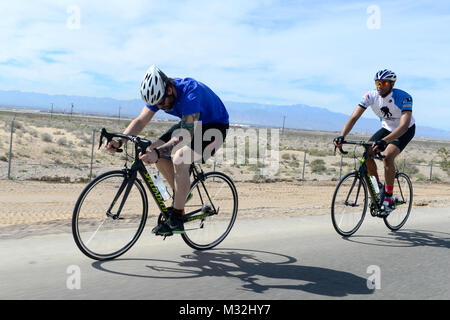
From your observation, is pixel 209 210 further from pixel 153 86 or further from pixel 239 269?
pixel 153 86

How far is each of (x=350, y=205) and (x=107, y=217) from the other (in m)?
3.69

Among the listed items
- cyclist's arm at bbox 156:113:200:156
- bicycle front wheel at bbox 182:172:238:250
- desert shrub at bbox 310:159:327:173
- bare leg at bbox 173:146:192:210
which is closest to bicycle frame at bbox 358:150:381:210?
bicycle front wheel at bbox 182:172:238:250

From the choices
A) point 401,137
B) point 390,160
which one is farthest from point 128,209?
point 401,137

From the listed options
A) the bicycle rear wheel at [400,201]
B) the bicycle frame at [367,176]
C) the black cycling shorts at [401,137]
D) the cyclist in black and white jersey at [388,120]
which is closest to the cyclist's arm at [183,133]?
the cyclist in black and white jersey at [388,120]

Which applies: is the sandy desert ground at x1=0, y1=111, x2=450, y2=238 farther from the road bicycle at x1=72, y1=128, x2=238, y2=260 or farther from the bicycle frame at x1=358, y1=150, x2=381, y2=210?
the bicycle frame at x1=358, y1=150, x2=381, y2=210

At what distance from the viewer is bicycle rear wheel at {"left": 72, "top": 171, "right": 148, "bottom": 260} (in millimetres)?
4691

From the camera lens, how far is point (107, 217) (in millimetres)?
5082

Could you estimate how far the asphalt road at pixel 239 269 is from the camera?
4.14 meters

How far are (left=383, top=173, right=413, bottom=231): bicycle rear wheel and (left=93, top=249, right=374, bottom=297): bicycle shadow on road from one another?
305cm
